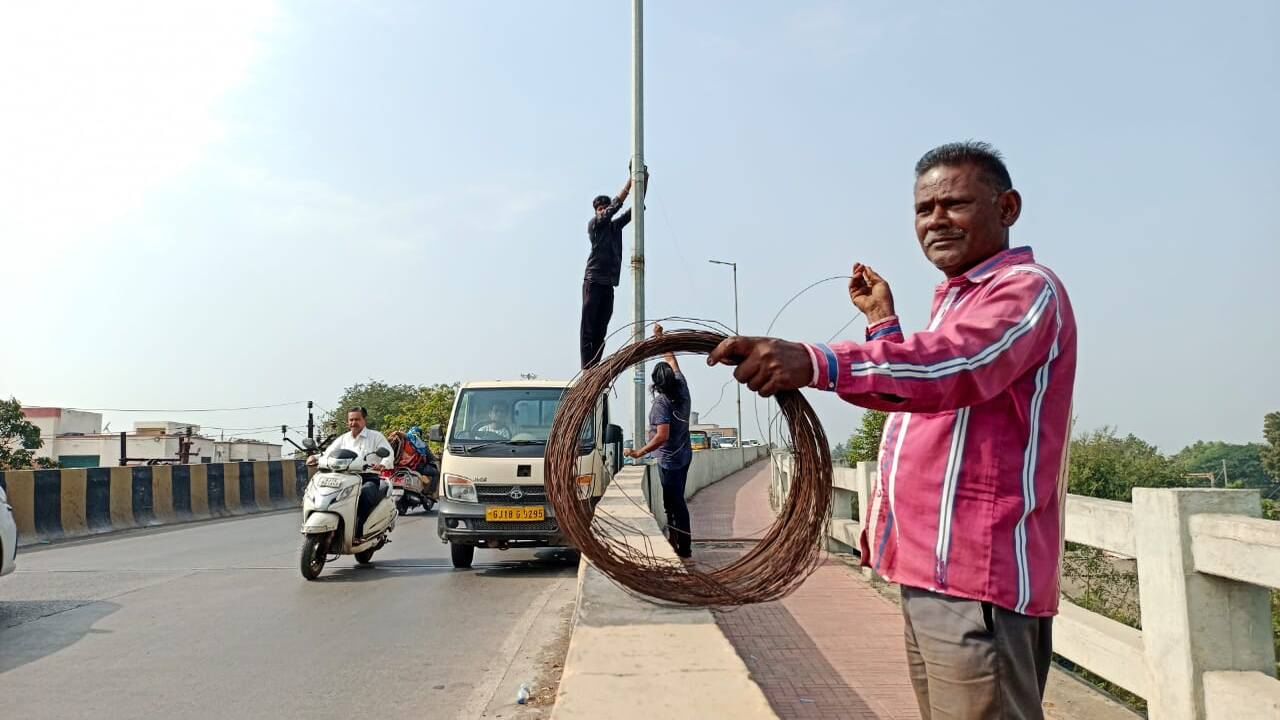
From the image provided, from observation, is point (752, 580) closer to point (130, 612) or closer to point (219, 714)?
point (219, 714)

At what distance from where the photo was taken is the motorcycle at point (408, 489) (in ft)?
53.4

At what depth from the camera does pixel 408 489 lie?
1684 cm

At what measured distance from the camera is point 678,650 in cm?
305

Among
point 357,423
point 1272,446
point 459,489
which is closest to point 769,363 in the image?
point 459,489

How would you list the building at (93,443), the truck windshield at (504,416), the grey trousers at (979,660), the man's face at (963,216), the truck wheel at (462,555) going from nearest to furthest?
the grey trousers at (979,660) → the man's face at (963,216) → the truck wheel at (462,555) → the truck windshield at (504,416) → the building at (93,443)

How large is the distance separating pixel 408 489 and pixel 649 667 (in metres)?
14.8

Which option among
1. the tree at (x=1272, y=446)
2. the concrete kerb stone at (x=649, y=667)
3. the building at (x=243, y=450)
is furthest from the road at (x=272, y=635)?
the building at (x=243, y=450)

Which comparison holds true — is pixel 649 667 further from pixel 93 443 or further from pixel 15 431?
pixel 93 443

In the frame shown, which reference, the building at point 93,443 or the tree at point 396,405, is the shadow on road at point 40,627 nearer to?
the tree at point 396,405

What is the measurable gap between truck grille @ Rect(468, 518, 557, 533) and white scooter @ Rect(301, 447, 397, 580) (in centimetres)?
124

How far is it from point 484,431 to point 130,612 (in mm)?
4055

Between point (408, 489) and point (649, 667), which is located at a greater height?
point (649, 667)

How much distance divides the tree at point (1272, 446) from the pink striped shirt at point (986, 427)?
63.2 metres

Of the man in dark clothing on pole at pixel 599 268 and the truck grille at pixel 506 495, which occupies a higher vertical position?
the man in dark clothing on pole at pixel 599 268
